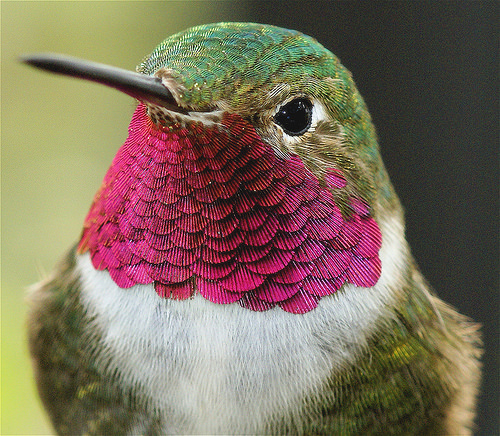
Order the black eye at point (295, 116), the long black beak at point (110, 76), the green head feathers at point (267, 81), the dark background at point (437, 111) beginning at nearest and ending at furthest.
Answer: the long black beak at point (110, 76)
the green head feathers at point (267, 81)
the black eye at point (295, 116)
the dark background at point (437, 111)

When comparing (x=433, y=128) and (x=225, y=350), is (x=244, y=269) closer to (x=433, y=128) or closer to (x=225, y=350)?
(x=225, y=350)

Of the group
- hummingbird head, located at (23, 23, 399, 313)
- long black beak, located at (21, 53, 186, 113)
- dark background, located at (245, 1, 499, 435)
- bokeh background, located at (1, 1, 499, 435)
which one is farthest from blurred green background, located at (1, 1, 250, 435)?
long black beak, located at (21, 53, 186, 113)

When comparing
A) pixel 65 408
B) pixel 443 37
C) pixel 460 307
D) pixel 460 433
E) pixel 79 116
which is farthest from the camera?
pixel 79 116

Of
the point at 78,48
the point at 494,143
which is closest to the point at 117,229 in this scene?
the point at 494,143

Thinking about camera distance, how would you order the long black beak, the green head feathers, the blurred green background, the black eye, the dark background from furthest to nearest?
the blurred green background → the dark background → the black eye → the green head feathers → the long black beak

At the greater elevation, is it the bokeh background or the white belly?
the bokeh background

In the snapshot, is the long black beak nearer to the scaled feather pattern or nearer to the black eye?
the scaled feather pattern

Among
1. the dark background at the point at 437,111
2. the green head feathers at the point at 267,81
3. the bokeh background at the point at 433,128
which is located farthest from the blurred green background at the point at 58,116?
the green head feathers at the point at 267,81

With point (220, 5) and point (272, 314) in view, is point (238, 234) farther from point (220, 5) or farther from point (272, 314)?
point (220, 5)

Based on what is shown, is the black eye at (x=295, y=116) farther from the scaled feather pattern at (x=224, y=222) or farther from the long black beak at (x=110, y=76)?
the long black beak at (x=110, y=76)
